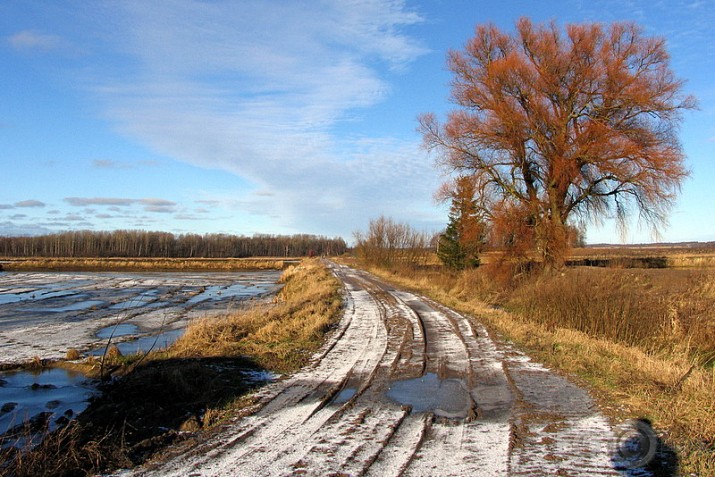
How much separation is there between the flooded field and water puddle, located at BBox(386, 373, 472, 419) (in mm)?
4741

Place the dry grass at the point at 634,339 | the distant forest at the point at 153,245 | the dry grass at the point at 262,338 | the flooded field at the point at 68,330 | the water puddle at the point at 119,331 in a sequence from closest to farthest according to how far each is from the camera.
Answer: the dry grass at the point at 634,339 < the flooded field at the point at 68,330 < the dry grass at the point at 262,338 < the water puddle at the point at 119,331 < the distant forest at the point at 153,245

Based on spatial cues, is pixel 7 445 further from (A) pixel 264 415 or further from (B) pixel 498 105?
(B) pixel 498 105

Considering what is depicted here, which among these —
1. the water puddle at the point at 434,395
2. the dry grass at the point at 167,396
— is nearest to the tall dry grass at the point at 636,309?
the water puddle at the point at 434,395

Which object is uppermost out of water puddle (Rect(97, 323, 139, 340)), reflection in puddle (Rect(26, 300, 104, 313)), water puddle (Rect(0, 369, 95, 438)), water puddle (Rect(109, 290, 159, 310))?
water puddle (Rect(0, 369, 95, 438))

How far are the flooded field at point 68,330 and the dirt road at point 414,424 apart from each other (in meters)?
3.17

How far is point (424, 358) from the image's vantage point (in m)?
10.2

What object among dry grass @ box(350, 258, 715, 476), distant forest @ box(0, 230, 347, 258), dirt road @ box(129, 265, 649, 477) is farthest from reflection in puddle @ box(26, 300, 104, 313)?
distant forest @ box(0, 230, 347, 258)

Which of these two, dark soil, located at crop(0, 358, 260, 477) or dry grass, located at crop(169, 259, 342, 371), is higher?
dry grass, located at crop(169, 259, 342, 371)

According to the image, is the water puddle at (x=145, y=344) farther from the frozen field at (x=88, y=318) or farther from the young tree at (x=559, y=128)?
the young tree at (x=559, y=128)

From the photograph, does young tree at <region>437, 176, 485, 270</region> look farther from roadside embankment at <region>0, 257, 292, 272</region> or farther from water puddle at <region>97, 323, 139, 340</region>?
roadside embankment at <region>0, 257, 292, 272</region>

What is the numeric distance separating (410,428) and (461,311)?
12.6m

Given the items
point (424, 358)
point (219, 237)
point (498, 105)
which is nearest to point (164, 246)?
point (219, 237)

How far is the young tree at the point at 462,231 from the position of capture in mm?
24094

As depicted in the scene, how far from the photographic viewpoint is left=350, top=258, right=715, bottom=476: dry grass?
607cm
